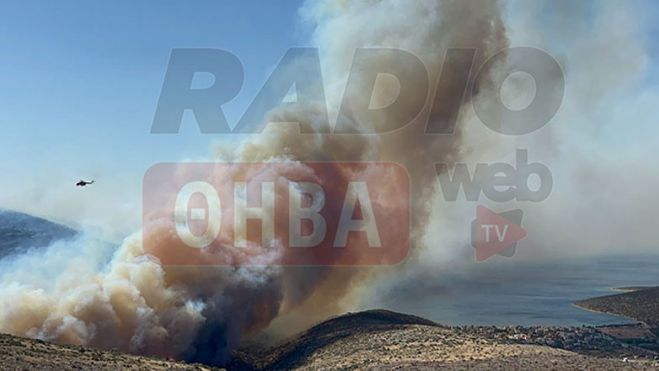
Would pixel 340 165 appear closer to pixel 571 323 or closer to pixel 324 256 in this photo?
pixel 324 256

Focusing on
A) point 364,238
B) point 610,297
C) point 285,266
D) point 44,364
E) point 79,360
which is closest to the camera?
point 44,364

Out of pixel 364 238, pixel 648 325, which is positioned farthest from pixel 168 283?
pixel 648 325

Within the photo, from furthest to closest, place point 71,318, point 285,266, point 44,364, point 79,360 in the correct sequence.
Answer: point 285,266, point 71,318, point 79,360, point 44,364

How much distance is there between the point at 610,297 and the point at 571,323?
4740 centimetres

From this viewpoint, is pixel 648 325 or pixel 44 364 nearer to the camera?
pixel 44 364

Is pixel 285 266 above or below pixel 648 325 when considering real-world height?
above

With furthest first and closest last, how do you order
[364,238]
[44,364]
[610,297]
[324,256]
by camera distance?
[610,297] < [364,238] < [324,256] < [44,364]

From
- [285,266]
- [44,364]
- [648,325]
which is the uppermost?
[285,266]

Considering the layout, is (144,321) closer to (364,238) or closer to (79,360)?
(79,360)

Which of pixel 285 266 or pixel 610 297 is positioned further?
pixel 610 297

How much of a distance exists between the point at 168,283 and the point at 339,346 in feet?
65.4

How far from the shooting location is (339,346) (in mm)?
62250

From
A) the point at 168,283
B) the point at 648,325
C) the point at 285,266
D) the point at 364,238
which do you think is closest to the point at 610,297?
the point at 648,325

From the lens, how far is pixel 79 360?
41531 millimetres
